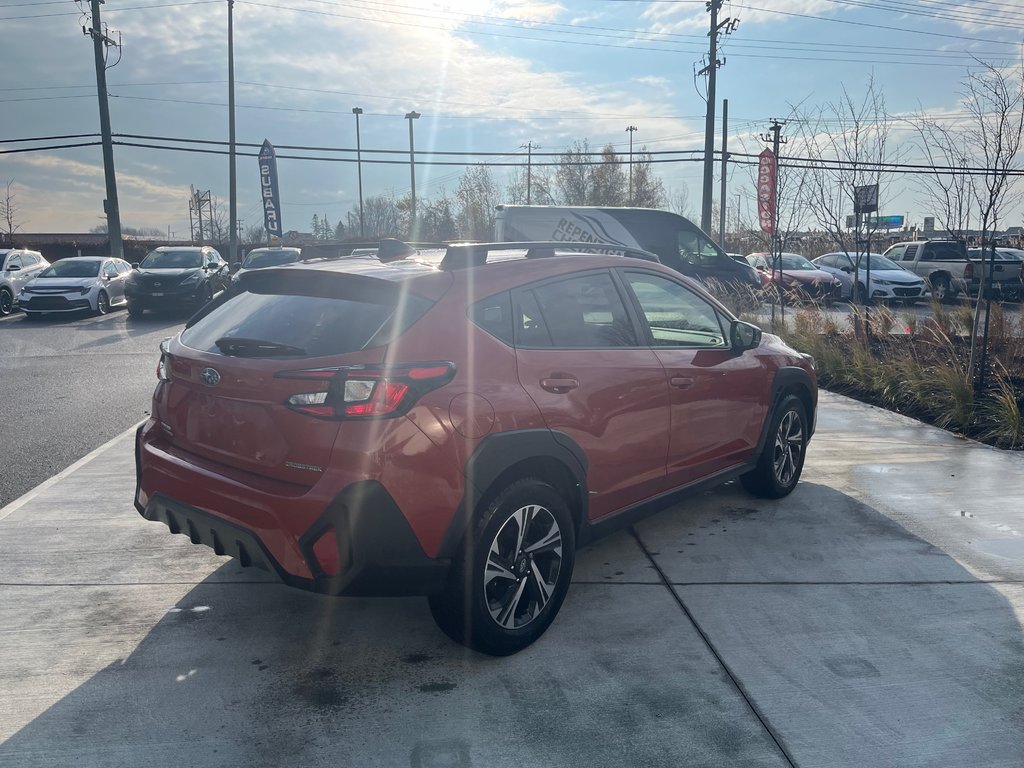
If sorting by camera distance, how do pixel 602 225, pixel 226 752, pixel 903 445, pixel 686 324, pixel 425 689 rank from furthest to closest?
pixel 602 225 < pixel 903 445 < pixel 686 324 < pixel 425 689 < pixel 226 752

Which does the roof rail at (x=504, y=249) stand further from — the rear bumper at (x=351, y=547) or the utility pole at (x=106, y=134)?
the utility pole at (x=106, y=134)

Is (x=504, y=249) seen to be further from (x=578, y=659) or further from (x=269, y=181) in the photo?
(x=269, y=181)

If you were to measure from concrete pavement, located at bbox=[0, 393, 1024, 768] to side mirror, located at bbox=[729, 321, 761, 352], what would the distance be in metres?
1.13

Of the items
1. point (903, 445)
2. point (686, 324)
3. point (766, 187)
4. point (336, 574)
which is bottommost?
point (903, 445)

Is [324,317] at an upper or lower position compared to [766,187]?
lower

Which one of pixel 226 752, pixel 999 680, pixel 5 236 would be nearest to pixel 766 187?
pixel 999 680

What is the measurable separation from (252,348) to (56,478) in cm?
374

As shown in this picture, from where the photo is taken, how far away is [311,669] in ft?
11.5

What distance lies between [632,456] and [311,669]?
5.93 ft

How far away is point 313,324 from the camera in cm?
344

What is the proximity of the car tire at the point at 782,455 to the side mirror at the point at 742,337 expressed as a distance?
552 mm

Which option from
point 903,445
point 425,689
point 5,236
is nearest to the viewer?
point 425,689

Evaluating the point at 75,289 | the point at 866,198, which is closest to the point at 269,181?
the point at 75,289

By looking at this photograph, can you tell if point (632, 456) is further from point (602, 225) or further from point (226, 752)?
point (602, 225)
